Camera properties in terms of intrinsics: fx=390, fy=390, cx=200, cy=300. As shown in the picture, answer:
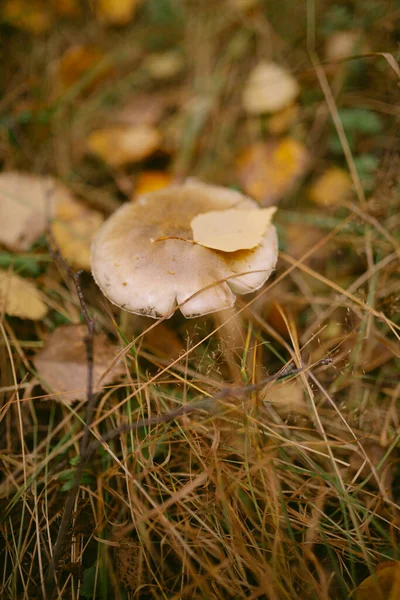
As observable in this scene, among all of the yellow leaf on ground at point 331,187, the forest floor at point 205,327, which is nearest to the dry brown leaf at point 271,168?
the forest floor at point 205,327

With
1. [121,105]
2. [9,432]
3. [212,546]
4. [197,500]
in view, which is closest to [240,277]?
[197,500]

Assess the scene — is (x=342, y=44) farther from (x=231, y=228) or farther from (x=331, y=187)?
(x=231, y=228)

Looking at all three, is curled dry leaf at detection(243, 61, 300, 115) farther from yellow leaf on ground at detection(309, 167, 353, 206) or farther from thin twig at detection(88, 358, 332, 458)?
thin twig at detection(88, 358, 332, 458)

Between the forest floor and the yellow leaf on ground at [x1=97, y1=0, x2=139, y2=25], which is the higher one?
the yellow leaf on ground at [x1=97, y1=0, x2=139, y2=25]

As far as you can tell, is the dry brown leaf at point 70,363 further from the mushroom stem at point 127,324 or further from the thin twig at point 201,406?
the thin twig at point 201,406

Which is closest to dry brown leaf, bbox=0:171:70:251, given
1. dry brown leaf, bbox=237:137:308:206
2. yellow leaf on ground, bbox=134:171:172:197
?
yellow leaf on ground, bbox=134:171:172:197

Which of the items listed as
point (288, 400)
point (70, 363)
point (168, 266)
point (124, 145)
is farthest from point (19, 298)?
Answer: point (288, 400)

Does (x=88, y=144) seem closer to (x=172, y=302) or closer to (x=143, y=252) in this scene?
(x=143, y=252)
